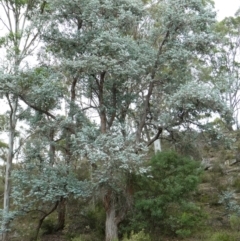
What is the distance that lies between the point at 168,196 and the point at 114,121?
2.66 m

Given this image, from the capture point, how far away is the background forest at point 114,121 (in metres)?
8.34

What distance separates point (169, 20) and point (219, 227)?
6136mm

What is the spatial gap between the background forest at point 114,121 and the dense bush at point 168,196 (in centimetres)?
3

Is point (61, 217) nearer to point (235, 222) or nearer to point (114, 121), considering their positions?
point (114, 121)

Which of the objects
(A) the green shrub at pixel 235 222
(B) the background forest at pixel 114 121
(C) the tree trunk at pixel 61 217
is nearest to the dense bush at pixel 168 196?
(B) the background forest at pixel 114 121

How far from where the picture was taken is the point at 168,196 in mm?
8242

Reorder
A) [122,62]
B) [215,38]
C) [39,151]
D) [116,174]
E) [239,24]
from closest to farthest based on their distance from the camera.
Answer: [116,174]
[122,62]
[215,38]
[39,151]
[239,24]

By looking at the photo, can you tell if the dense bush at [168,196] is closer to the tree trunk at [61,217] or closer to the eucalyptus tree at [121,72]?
the eucalyptus tree at [121,72]

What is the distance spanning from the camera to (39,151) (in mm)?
10211

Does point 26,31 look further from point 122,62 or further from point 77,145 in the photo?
point 77,145

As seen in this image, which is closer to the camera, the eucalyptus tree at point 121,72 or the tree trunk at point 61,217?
the eucalyptus tree at point 121,72

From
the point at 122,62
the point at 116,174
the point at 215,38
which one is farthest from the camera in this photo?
the point at 215,38

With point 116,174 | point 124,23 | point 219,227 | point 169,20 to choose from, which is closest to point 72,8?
point 124,23

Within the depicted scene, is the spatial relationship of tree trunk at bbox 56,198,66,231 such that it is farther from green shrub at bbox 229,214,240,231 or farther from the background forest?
green shrub at bbox 229,214,240,231
